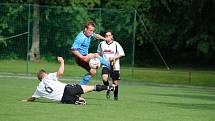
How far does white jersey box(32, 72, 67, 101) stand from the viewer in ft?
56.3

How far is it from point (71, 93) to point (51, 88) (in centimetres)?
52

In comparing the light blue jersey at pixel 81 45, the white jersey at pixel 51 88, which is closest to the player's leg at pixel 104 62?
the light blue jersey at pixel 81 45

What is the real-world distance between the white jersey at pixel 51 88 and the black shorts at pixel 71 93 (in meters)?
0.11

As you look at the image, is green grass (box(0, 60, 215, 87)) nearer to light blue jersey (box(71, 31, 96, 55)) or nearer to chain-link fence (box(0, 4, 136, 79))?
chain-link fence (box(0, 4, 136, 79))

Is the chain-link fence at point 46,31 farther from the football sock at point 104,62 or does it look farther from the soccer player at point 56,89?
the soccer player at point 56,89

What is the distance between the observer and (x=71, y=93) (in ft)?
57.2

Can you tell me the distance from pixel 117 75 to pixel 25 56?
1986cm

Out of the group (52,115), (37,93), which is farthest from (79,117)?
(37,93)

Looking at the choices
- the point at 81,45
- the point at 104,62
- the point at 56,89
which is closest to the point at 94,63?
the point at 81,45

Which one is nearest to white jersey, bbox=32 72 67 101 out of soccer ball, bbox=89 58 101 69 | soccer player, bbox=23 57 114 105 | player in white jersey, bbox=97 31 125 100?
soccer player, bbox=23 57 114 105

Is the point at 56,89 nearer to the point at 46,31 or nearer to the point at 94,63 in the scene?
the point at 94,63

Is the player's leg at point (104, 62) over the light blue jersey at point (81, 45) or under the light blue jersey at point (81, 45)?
under

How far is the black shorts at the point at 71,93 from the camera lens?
57.0 ft

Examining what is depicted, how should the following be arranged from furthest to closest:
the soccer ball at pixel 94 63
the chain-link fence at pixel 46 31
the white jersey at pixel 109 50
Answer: the chain-link fence at pixel 46 31
the white jersey at pixel 109 50
the soccer ball at pixel 94 63
